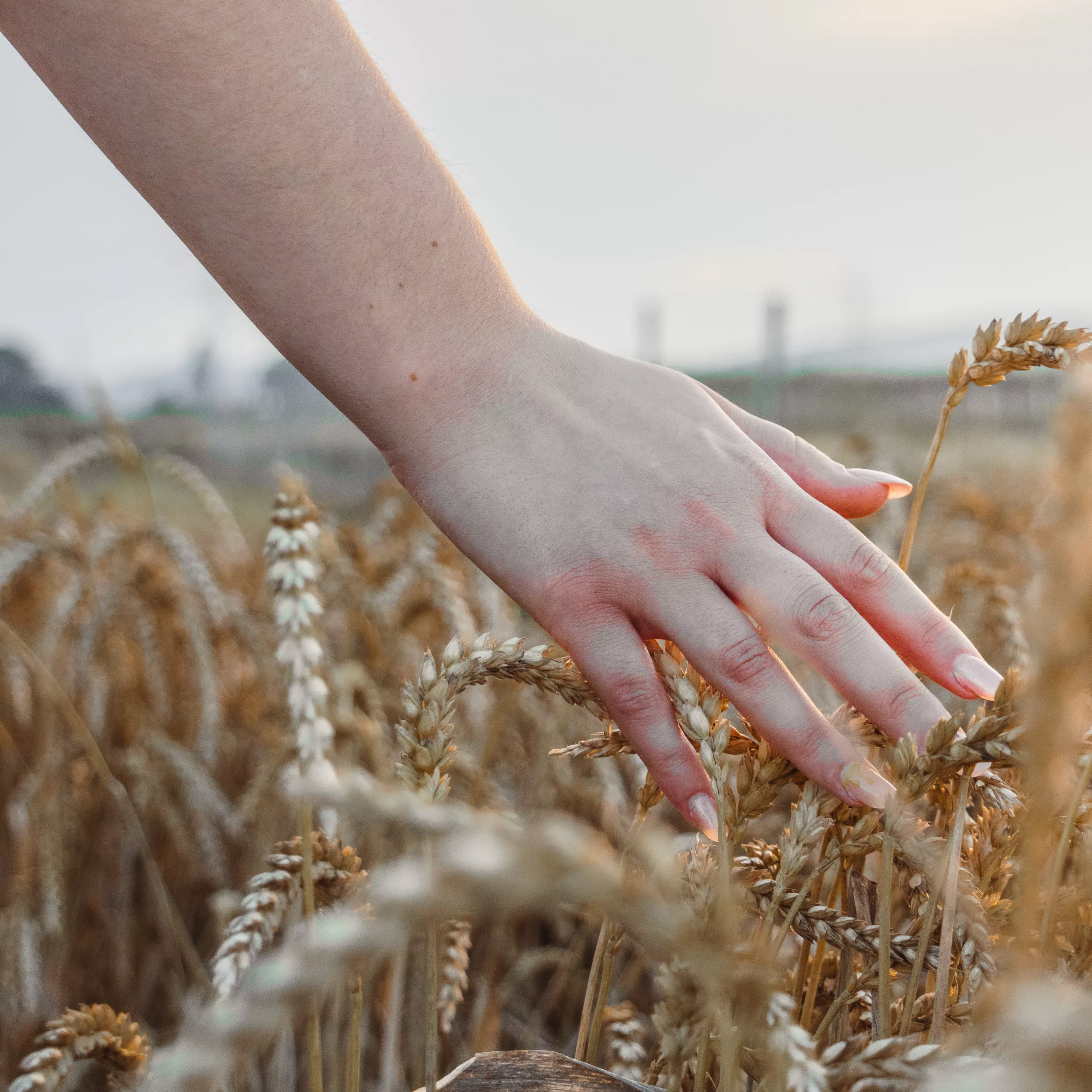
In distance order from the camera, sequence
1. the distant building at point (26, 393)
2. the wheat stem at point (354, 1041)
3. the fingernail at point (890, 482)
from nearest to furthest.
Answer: the wheat stem at point (354, 1041)
the fingernail at point (890, 482)
the distant building at point (26, 393)

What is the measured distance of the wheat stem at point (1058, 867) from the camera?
39 centimetres

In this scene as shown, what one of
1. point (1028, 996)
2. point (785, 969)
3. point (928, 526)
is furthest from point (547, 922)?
point (1028, 996)

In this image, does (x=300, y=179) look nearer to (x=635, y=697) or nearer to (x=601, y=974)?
(x=635, y=697)

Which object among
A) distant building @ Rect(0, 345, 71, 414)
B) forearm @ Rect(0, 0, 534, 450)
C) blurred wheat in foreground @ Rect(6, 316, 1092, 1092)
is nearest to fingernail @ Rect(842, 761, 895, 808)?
blurred wheat in foreground @ Rect(6, 316, 1092, 1092)

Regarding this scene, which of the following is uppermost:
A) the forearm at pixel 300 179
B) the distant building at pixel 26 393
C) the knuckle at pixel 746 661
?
the distant building at pixel 26 393

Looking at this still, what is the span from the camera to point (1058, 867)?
0.39 metres

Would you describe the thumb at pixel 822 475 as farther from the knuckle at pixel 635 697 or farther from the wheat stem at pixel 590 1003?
the wheat stem at pixel 590 1003

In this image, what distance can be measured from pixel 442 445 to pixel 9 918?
111 centimetres

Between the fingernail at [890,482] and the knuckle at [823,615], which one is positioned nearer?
the knuckle at [823,615]

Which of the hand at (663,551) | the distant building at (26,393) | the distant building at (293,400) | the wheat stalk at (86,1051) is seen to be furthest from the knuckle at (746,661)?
the distant building at (293,400)

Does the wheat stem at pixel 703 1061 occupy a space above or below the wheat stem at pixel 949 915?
below

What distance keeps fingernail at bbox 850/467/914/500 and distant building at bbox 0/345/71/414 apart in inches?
176

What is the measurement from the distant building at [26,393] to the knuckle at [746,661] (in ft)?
14.8

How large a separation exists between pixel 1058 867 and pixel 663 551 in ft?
1.17
